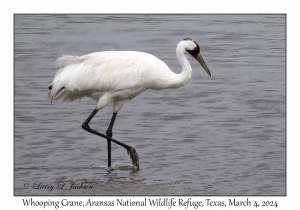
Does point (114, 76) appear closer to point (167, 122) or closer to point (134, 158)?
point (134, 158)

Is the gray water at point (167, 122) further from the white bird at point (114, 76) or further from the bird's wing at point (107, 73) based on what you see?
the bird's wing at point (107, 73)

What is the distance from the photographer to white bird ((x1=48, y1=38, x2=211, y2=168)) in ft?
30.5

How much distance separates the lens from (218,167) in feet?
29.9

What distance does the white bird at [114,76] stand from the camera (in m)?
9.30

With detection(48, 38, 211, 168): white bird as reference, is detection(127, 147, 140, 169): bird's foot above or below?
below

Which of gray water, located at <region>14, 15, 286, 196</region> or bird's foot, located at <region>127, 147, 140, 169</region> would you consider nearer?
gray water, located at <region>14, 15, 286, 196</region>

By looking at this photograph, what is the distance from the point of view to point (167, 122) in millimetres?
11273

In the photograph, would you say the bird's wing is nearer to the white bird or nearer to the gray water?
the white bird

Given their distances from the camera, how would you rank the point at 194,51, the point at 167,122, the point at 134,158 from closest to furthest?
the point at 134,158 < the point at 194,51 < the point at 167,122

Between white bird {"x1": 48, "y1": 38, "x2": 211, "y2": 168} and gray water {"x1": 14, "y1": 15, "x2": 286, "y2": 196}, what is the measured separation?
62 centimetres

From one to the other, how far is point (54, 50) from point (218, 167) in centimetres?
809

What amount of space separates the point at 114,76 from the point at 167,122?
219 centimetres

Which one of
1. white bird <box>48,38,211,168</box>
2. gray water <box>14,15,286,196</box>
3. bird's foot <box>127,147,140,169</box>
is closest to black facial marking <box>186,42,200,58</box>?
white bird <box>48,38,211,168</box>

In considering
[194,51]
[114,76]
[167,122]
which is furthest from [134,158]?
[167,122]
